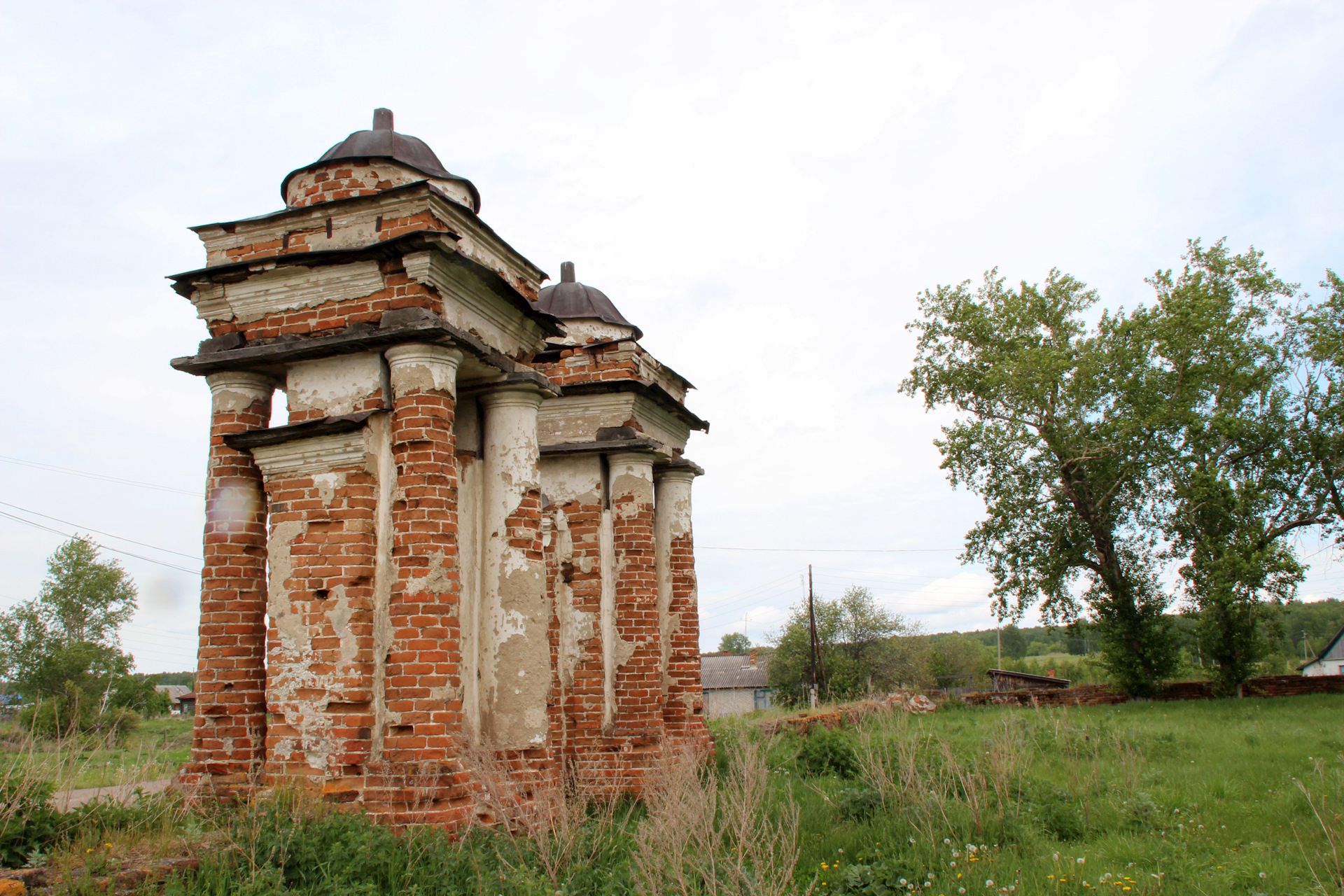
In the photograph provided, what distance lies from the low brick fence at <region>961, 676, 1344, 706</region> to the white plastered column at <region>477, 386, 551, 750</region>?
18.2 m

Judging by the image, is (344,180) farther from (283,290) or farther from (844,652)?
(844,652)

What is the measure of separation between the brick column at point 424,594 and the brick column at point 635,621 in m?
3.80

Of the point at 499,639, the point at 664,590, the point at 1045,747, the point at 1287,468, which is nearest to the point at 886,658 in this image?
the point at 1287,468

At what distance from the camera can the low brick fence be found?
2245cm

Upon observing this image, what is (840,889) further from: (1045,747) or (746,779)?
(1045,747)

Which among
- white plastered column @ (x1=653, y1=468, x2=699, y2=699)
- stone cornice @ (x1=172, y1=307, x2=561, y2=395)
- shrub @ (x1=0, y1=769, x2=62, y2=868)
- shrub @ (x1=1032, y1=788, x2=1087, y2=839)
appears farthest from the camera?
white plastered column @ (x1=653, y1=468, x2=699, y2=699)

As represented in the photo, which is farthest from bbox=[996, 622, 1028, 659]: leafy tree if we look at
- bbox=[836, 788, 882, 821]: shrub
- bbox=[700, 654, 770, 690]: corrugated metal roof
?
bbox=[836, 788, 882, 821]: shrub

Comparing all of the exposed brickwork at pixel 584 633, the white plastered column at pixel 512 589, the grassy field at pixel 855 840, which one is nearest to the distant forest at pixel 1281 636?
the grassy field at pixel 855 840

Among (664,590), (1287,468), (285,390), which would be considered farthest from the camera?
(1287,468)

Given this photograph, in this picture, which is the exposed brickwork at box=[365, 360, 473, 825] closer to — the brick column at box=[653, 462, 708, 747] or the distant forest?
the brick column at box=[653, 462, 708, 747]

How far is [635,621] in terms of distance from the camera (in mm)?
9812

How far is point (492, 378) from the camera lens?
724cm

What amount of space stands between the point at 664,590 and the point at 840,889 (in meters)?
5.84

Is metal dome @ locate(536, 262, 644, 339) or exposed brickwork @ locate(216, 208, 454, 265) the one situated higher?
metal dome @ locate(536, 262, 644, 339)
